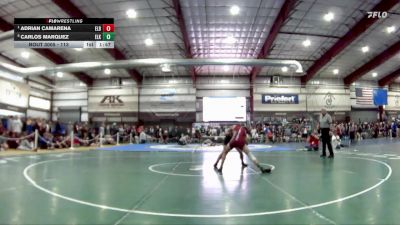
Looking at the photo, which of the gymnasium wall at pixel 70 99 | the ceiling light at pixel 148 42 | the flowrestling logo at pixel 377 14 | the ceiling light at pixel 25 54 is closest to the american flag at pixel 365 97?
the flowrestling logo at pixel 377 14

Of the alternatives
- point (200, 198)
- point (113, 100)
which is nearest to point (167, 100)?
point (113, 100)

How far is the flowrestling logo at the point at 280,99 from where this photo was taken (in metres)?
34.8

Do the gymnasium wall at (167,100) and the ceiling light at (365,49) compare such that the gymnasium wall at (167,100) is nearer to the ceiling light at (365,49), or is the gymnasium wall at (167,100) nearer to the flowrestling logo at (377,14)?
the ceiling light at (365,49)

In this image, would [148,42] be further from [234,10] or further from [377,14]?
[377,14]

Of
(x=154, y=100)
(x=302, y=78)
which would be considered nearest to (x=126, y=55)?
(x=154, y=100)

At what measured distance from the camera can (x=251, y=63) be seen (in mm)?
24453

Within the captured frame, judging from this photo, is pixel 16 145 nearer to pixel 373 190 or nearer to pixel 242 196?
pixel 242 196

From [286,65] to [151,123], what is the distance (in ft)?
60.9
